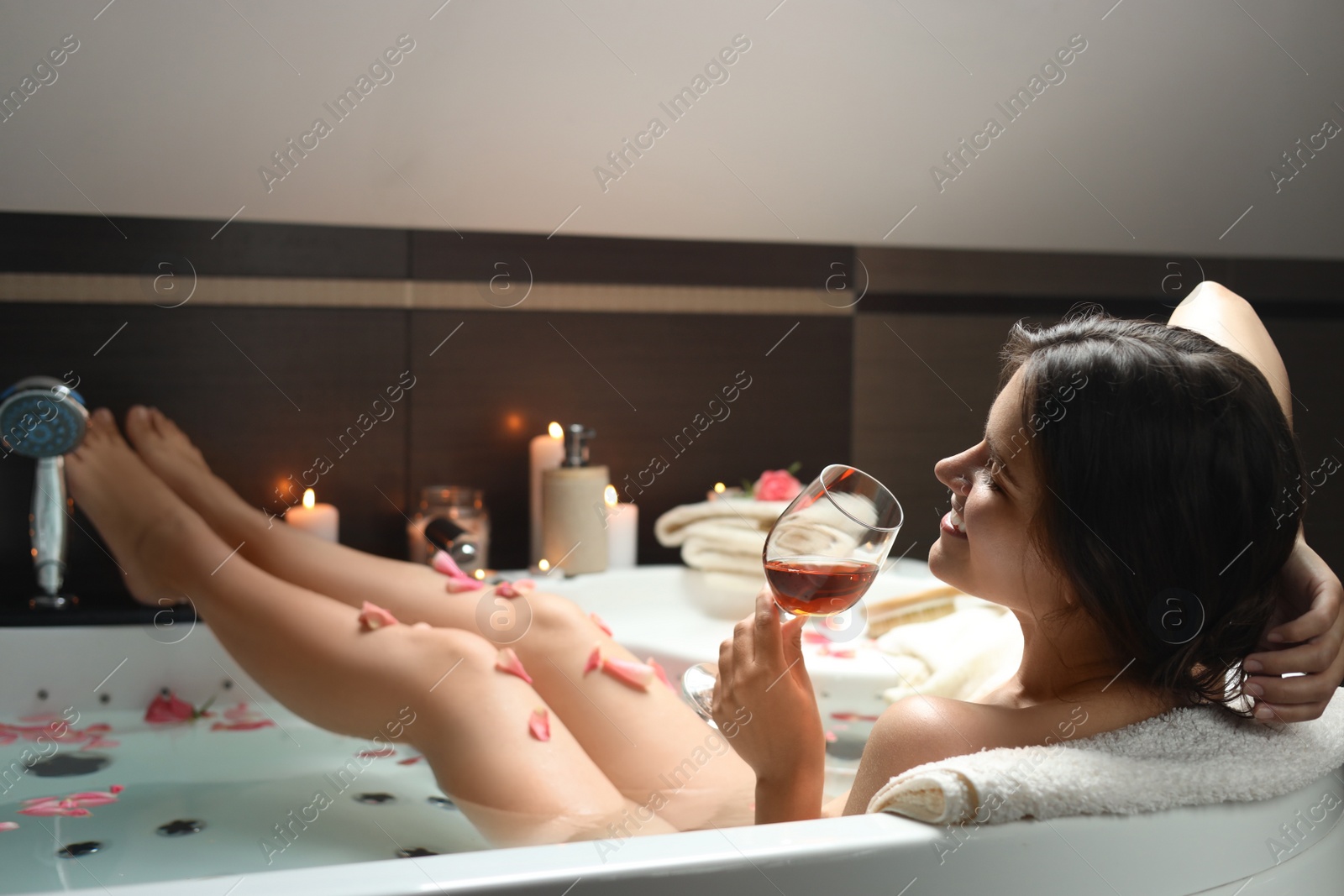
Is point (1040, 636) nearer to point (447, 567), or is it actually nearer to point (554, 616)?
point (554, 616)

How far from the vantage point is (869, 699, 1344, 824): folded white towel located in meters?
0.73


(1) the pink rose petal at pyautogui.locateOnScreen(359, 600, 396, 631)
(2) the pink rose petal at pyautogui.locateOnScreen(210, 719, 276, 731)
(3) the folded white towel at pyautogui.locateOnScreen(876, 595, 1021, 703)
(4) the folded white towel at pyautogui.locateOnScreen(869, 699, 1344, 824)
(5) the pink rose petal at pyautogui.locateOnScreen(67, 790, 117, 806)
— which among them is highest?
(1) the pink rose petal at pyautogui.locateOnScreen(359, 600, 396, 631)

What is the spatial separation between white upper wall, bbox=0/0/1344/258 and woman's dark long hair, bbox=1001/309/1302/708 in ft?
3.93

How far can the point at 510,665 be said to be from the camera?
129 cm

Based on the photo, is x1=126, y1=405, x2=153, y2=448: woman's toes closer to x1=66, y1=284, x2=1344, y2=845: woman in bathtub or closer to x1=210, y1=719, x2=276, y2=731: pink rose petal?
x1=210, y1=719, x2=276, y2=731: pink rose petal

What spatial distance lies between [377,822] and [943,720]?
788 mm

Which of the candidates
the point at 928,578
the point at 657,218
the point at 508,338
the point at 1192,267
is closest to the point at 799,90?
the point at 657,218

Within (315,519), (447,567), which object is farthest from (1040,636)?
(315,519)

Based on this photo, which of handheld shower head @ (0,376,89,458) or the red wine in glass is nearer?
the red wine in glass

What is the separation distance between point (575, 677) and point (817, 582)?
1.90ft

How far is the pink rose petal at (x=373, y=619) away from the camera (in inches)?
54.1

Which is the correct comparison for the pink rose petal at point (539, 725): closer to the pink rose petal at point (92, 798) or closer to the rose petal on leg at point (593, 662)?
the rose petal on leg at point (593, 662)

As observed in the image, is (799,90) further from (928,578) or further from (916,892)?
(916,892)

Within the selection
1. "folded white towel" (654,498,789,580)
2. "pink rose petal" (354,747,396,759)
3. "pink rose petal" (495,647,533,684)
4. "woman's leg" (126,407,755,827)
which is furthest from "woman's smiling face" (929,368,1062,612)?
"folded white towel" (654,498,789,580)
